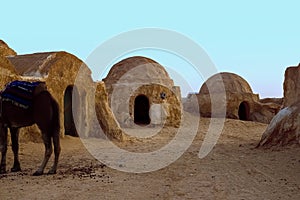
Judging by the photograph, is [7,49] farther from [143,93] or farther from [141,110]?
[141,110]

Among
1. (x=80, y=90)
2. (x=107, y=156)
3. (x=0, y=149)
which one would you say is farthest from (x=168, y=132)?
(x=0, y=149)

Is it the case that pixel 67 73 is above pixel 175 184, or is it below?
above

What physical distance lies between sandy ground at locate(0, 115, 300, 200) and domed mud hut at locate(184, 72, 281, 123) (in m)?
16.2

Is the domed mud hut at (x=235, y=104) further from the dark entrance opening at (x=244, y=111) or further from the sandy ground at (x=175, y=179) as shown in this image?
the sandy ground at (x=175, y=179)

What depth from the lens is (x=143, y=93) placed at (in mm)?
20844

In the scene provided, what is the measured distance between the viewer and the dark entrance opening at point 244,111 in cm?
2710

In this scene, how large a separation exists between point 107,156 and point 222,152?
129 inches

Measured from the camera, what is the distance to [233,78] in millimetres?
29938

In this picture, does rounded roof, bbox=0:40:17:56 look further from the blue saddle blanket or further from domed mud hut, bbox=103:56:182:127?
the blue saddle blanket

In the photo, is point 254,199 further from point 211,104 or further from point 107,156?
point 211,104

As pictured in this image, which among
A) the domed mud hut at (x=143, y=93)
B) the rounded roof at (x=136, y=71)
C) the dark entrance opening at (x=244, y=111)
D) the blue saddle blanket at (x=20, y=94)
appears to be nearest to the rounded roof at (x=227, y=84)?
the dark entrance opening at (x=244, y=111)

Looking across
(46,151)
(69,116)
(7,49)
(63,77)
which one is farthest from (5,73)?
(7,49)

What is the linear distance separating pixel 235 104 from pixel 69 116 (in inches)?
593

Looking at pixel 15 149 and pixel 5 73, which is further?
pixel 5 73
